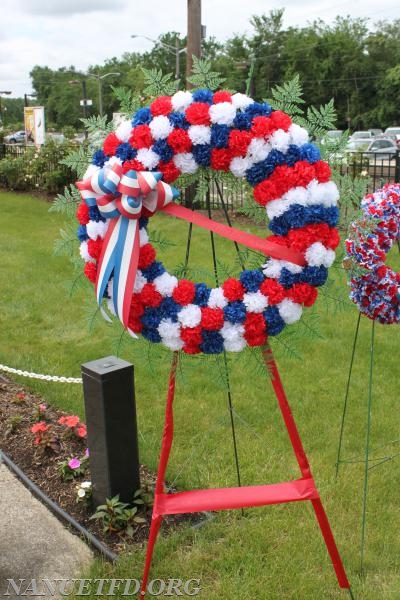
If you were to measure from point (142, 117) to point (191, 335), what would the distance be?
918mm

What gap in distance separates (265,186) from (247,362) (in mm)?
831

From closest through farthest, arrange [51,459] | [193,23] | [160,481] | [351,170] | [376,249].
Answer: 1. [160,481]
2. [376,249]
3. [51,459]
4. [193,23]
5. [351,170]

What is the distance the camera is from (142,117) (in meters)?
2.49

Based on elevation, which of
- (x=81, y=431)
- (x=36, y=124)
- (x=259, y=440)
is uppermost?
(x=36, y=124)

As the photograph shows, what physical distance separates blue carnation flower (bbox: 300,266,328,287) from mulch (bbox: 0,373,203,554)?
61.0 inches

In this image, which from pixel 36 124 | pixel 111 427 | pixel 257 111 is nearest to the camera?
pixel 257 111

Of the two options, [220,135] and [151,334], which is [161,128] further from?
[151,334]

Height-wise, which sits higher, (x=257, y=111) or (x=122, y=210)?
(x=257, y=111)

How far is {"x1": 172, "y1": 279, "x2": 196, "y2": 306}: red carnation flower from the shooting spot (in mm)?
2367

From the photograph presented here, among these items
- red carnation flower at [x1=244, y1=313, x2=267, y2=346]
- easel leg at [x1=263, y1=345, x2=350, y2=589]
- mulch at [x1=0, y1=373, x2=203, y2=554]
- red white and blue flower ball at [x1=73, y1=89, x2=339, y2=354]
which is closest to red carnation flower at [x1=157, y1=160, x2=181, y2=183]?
red white and blue flower ball at [x1=73, y1=89, x2=339, y2=354]

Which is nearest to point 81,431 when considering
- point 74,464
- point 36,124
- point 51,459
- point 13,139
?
point 51,459

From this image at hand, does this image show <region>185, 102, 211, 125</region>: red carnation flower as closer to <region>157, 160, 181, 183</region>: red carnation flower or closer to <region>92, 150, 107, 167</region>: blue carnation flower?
<region>157, 160, 181, 183</region>: red carnation flower

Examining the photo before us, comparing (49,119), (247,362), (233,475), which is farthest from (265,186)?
(49,119)

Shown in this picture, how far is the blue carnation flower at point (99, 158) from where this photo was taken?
8.42ft
